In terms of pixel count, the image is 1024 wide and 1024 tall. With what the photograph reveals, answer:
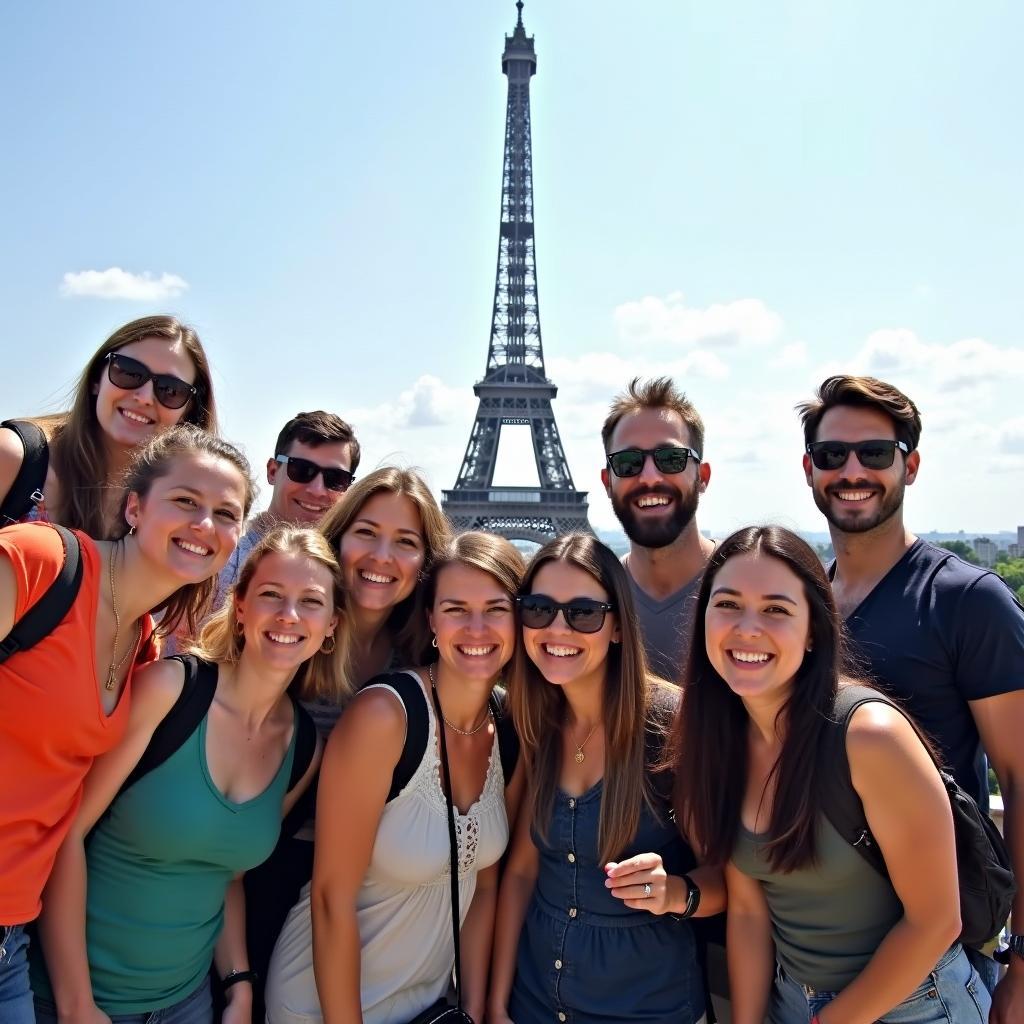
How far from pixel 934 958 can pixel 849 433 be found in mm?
2659

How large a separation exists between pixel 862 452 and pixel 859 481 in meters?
0.17

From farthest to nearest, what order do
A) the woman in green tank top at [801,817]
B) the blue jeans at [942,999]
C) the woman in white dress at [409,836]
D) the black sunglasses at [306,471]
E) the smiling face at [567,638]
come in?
the black sunglasses at [306,471], the smiling face at [567,638], the woman in white dress at [409,836], the blue jeans at [942,999], the woman in green tank top at [801,817]

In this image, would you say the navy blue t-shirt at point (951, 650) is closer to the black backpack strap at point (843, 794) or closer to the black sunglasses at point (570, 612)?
the black backpack strap at point (843, 794)

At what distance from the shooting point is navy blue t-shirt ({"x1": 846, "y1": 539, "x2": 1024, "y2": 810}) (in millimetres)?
4148

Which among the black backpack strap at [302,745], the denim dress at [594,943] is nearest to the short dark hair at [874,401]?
the denim dress at [594,943]

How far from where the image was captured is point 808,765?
11.8 feet

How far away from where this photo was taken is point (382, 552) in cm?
471

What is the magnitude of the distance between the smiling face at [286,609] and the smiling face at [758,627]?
1.83 m

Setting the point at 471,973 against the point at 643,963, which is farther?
the point at 471,973

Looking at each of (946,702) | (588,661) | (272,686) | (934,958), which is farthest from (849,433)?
(272,686)

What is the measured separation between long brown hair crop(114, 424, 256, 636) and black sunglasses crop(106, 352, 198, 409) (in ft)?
2.57

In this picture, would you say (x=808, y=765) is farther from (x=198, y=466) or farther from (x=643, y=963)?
(x=198, y=466)

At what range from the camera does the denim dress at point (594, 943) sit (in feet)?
12.8

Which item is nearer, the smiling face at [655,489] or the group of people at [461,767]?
the group of people at [461,767]
